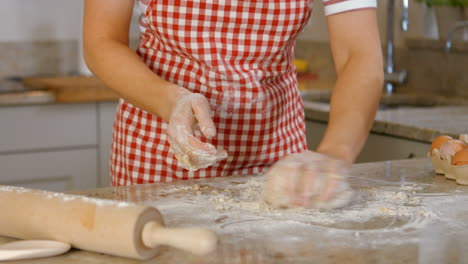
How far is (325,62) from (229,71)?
2.04m

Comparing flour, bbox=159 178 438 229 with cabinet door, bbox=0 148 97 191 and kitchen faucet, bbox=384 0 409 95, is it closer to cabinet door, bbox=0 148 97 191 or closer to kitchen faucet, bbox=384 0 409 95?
cabinet door, bbox=0 148 97 191

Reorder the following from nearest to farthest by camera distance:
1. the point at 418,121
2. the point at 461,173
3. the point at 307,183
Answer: the point at 307,183 → the point at 461,173 → the point at 418,121

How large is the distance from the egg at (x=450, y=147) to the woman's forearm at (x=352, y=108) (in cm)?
13

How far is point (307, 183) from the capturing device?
3.35 ft

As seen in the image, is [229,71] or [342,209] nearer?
[342,209]

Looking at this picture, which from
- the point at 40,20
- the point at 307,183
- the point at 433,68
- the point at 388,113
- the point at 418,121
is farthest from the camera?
the point at 40,20

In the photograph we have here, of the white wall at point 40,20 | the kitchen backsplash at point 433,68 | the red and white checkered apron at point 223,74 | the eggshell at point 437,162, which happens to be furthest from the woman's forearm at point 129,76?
the white wall at point 40,20

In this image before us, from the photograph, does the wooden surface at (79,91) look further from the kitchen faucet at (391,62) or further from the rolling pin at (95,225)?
the rolling pin at (95,225)

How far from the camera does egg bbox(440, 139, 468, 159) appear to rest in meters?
1.30

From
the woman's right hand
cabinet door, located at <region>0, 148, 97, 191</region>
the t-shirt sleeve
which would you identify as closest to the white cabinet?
cabinet door, located at <region>0, 148, 97, 191</region>

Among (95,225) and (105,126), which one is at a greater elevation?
(95,225)

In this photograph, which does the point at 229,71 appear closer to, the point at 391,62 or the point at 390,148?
the point at 390,148

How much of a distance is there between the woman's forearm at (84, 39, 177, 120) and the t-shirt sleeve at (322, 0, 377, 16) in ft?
1.20

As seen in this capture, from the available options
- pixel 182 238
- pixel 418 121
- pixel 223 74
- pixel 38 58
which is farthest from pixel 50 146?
pixel 182 238
